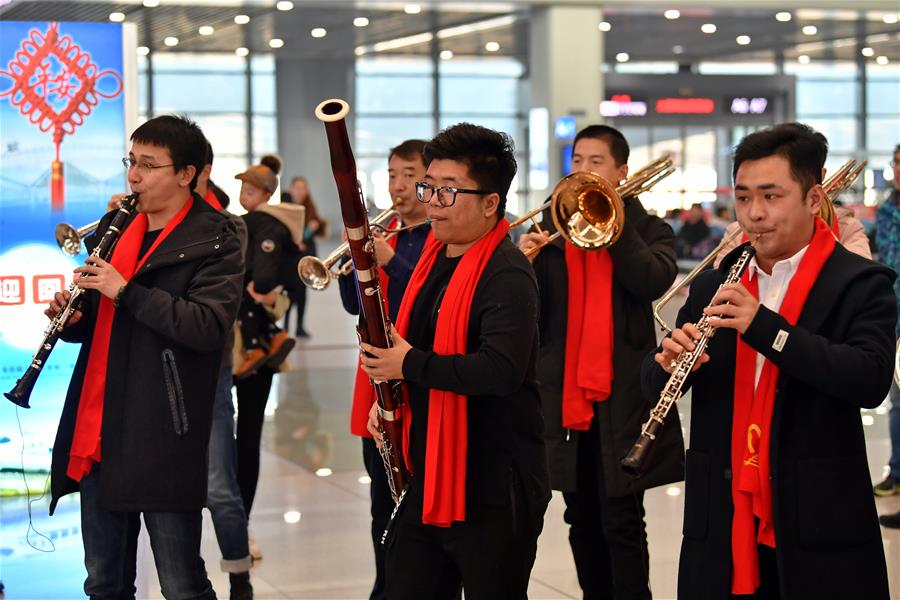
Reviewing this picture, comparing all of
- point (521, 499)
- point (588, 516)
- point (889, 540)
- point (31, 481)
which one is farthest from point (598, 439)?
point (31, 481)

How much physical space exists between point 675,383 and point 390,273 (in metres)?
1.65

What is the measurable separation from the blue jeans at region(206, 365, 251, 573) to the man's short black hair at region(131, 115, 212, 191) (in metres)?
1.39

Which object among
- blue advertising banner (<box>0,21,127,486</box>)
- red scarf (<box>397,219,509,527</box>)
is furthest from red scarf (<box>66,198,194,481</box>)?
blue advertising banner (<box>0,21,127,486</box>)

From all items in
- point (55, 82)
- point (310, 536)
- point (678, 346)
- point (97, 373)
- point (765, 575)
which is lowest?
point (310, 536)

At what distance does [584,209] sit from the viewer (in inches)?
164

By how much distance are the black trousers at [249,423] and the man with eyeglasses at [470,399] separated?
229 centimetres

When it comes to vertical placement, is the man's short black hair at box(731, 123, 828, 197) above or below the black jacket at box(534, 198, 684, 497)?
above

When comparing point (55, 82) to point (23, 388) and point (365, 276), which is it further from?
point (365, 276)

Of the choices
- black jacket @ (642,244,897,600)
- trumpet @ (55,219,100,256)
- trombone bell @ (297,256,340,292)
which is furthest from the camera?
trumpet @ (55,219,100,256)

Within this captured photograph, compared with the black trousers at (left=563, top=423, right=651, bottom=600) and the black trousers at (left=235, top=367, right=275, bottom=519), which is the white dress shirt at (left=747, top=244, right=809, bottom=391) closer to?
the black trousers at (left=563, top=423, right=651, bottom=600)

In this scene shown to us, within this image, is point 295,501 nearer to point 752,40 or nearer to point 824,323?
point 824,323

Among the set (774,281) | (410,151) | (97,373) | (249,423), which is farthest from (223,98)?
(774,281)

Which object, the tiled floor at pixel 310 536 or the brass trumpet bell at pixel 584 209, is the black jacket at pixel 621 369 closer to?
the brass trumpet bell at pixel 584 209

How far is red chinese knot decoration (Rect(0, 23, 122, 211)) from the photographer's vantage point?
18.5 ft
